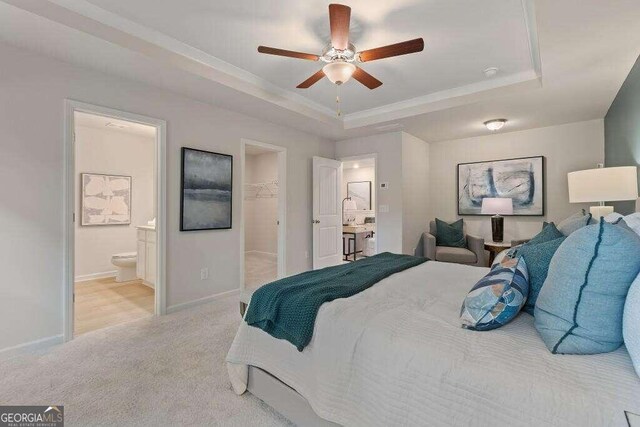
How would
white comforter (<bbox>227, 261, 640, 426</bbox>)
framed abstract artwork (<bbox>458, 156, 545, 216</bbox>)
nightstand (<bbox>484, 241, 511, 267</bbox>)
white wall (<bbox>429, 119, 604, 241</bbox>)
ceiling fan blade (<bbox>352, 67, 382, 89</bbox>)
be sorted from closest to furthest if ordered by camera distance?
white comforter (<bbox>227, 261, 640, 426</bbox>)
ceiling fan blade (<bbox>352, 67, 382, 89</bbox>)
white wall (<bbox>429, 119, 604, 241</bbox>)
nightstand (<bbox>484, 241, 511, 267</bbox>)
framed abstract artwork (<bbox>458, 156, 545, 216</bbox>)

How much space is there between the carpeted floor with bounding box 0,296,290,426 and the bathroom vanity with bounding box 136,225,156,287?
4.40 feet

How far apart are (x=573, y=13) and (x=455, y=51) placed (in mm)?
914

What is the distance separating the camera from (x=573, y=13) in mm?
1858

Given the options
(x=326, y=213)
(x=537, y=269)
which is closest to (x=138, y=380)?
(x=537, y=269)

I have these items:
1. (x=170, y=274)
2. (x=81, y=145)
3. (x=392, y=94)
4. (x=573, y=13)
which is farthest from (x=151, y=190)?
(x=573, y=13)

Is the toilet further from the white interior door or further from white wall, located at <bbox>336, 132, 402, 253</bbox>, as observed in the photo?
white wall, located at <bbox>336, 132, 402, 253</bbox>

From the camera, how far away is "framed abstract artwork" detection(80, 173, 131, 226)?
15.3ft

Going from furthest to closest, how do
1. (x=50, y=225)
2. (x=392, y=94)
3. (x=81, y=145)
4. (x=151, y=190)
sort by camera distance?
(x=151, y=190) → (x=81, y=145) → (x=392, y=94) → (x=50, y=225)

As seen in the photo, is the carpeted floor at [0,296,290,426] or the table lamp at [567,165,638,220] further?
the table lamp at [567,165,638,220]

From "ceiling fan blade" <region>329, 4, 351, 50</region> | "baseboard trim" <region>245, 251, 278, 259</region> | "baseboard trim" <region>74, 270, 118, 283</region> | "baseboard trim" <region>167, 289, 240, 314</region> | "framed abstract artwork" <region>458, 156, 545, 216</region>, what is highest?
"ceiling fan blade" <region>329, 4, 351, 50</region>

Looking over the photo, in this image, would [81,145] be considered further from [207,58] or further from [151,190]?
[207,58]

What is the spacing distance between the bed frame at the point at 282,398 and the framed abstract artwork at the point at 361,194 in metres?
5.57

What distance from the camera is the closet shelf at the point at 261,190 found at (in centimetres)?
693

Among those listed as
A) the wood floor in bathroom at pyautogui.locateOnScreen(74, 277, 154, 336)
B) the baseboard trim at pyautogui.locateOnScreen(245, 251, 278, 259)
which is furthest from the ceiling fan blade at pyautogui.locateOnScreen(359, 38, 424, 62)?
the baseboard trim at pyautogui.locateOnScreen(245, 251, 278, 259)
